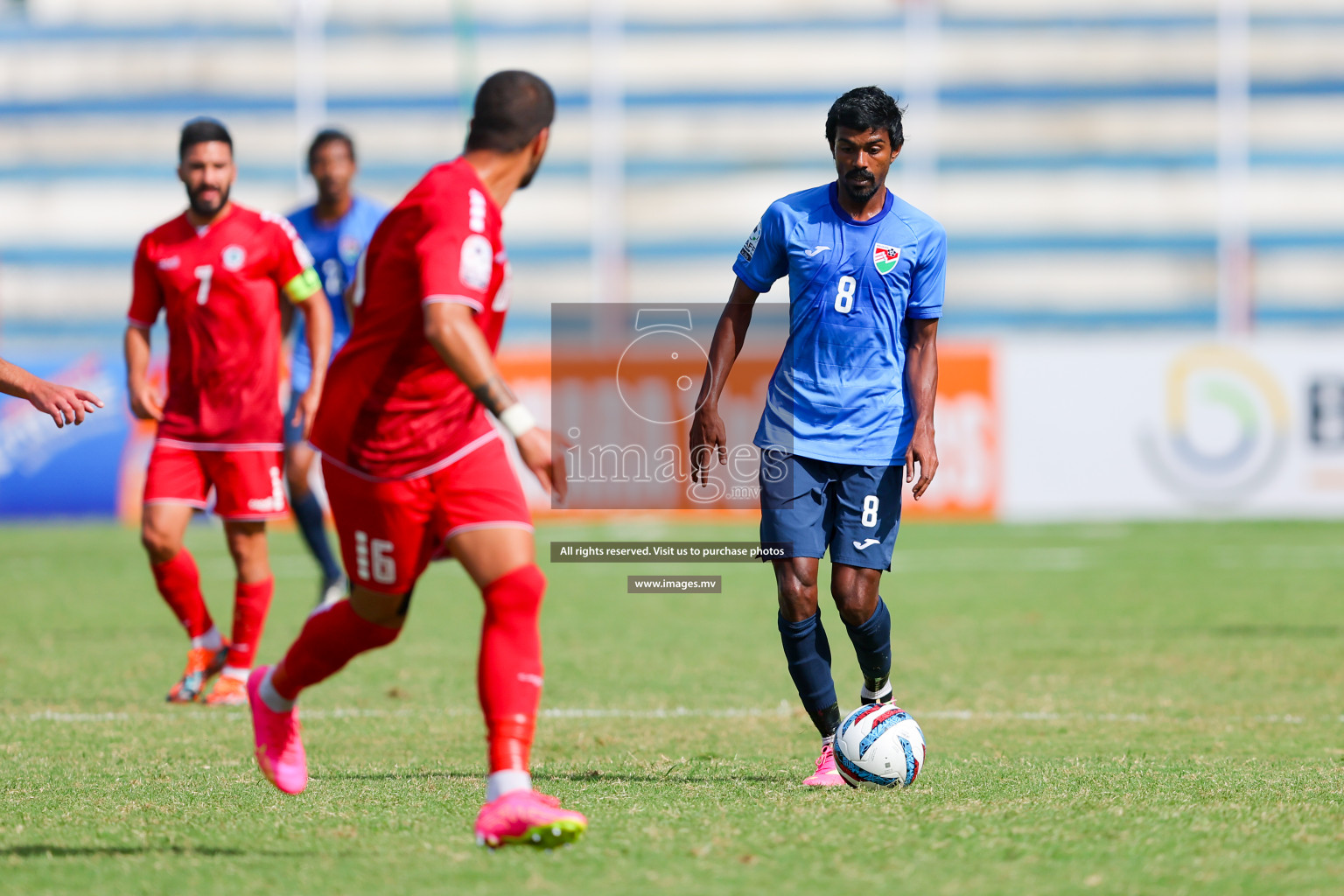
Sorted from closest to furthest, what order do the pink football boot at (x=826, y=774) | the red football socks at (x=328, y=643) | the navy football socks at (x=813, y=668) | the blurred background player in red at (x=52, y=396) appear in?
the red football socks at (x=328, y=643) → the blurred background player in red at (x=52, y=396) → the pink football boot at (x=826, y=774) → the navy football socks at (x=813, y=668)

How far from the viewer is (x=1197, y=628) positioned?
35.9ft

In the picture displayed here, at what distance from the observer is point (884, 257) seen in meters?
6.10

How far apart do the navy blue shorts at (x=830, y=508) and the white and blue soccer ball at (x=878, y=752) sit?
0.61 meters

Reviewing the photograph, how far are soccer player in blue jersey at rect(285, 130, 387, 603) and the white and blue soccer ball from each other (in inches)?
197

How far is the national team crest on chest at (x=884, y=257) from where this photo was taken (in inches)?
240

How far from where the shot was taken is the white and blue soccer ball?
5777 millimetres

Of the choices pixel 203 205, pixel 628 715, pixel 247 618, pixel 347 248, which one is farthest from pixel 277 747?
pixel 347 248

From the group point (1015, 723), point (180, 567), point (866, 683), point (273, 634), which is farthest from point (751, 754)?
point (273, 634)

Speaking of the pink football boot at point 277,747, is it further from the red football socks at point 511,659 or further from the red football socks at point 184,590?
the red football socks at point 184,590

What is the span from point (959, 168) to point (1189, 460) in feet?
99.6

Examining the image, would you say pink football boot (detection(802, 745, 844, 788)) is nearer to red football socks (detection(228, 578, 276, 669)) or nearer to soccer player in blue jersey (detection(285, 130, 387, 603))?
red football socks (detection(228, 578, 276, 669))

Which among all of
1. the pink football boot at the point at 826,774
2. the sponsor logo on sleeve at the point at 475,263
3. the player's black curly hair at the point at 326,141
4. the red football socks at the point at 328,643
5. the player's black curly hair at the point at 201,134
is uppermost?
the player's black curly hair at the point at 326,141

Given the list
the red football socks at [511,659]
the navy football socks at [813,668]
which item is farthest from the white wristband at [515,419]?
the navy football socks at [813,668]

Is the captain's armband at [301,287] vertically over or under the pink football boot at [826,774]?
over
